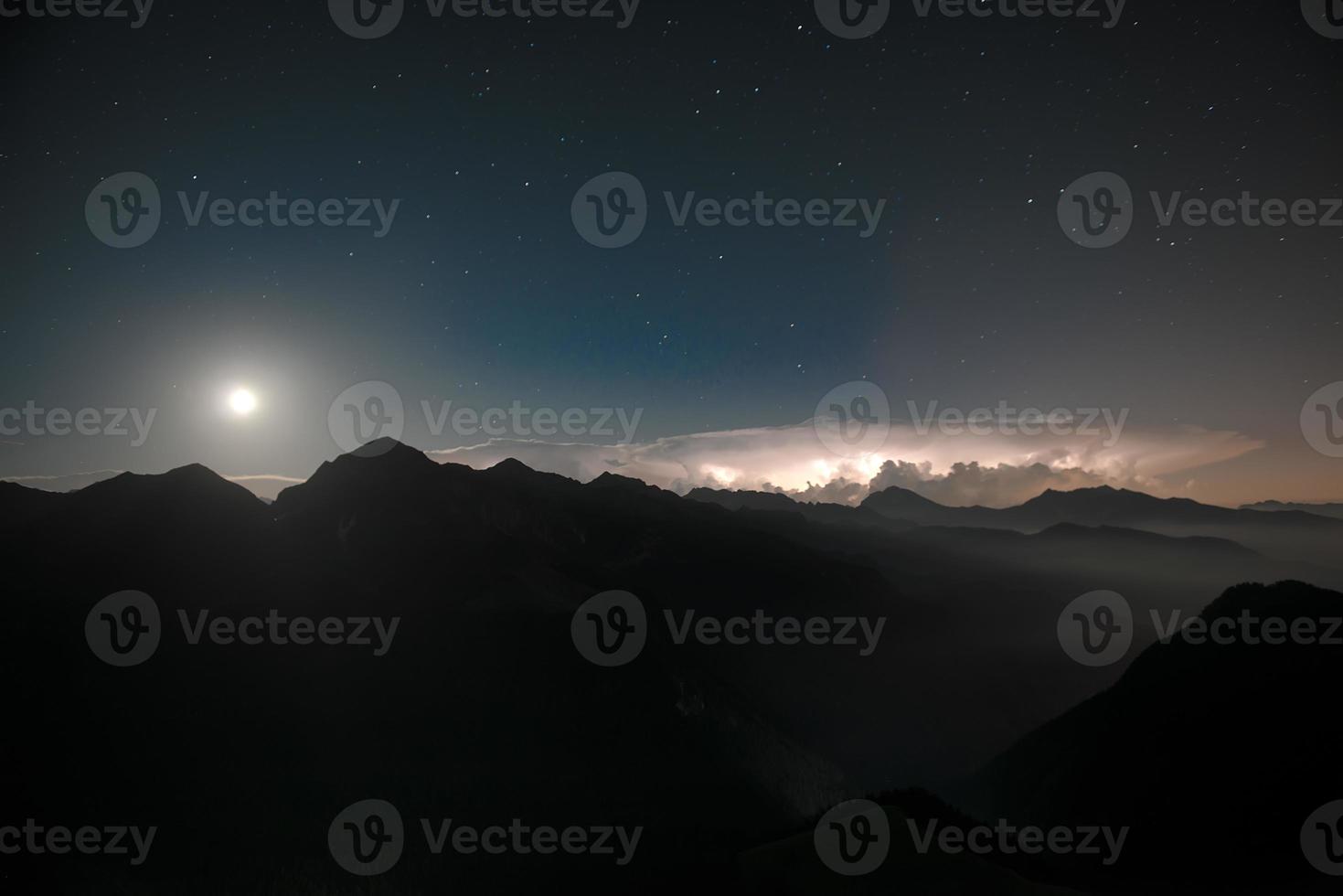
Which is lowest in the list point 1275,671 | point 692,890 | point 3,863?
point 692,890

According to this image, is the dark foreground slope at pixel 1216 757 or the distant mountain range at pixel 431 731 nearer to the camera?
the dark foreground slope at pixel 1216 757

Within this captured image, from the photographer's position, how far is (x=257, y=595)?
152625 mm

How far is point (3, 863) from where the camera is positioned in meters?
69.5

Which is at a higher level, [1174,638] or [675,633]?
[1174,638]

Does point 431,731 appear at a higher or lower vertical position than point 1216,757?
lower

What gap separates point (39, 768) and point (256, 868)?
44.7 m

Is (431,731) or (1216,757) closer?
(1216,757)

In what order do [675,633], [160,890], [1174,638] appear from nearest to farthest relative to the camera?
1. [160,890]
2. [1174,638]
3. [675,633]

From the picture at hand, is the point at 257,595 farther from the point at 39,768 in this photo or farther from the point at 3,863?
the point at 3,863

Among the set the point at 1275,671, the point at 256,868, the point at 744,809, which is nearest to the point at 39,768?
the point at 256,868

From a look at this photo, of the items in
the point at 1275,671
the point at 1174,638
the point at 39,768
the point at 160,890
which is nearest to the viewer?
the point at 1275,671

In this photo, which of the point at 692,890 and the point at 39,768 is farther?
the point at 39,768

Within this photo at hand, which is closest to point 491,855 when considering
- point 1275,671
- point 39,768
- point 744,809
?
point 744,809

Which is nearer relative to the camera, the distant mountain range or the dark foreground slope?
the dark foreground slope
